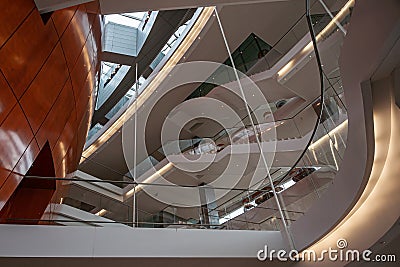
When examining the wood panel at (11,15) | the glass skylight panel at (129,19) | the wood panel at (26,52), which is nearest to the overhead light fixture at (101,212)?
the wood panel at (26,52)

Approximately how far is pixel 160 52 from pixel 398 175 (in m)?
9.87

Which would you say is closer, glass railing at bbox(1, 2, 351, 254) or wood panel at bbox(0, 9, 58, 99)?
wood panel at bbox(0, 9, 58, 99)

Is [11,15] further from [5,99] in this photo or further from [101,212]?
[101,212]

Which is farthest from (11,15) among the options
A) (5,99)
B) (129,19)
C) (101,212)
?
(129,19)

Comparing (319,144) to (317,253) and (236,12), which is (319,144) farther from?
(236,12)

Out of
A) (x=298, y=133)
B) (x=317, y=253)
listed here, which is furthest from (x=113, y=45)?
(x=317, y=253)

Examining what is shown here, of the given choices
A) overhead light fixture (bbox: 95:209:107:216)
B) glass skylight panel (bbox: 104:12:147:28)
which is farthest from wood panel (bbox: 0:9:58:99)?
glass skylight panel (bbox: 104:12:147:28)

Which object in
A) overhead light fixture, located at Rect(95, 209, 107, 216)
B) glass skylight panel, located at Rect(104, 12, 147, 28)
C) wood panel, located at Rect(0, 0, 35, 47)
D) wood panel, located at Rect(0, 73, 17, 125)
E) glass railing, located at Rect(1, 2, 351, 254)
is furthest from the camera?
glass skylight panel, located at Rect(104, 12, 147, 28)

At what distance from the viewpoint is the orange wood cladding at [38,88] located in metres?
2.94

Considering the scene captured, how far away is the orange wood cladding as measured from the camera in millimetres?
2936

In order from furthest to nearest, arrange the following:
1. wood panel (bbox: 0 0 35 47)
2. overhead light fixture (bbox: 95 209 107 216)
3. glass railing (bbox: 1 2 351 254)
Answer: overhead light fixture (bbox: 95 209 107 216) → glass railing (bbox: 1 2 351 254) → wood panel (bbox: 0 0 35 47)

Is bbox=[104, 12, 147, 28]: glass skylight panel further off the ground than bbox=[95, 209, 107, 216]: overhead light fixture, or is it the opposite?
bbox=[104, 12, 147, 28]: glass skylight panel

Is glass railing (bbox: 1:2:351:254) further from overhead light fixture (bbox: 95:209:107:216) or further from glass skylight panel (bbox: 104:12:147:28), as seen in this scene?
glass skylight panel (bbox: 104:12:147:28)

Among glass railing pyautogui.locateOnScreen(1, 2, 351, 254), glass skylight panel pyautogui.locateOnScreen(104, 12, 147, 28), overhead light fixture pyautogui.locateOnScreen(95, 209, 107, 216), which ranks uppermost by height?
glass skylight panel pyautogui.locateOnScreen(104, 12, 147, 28)
